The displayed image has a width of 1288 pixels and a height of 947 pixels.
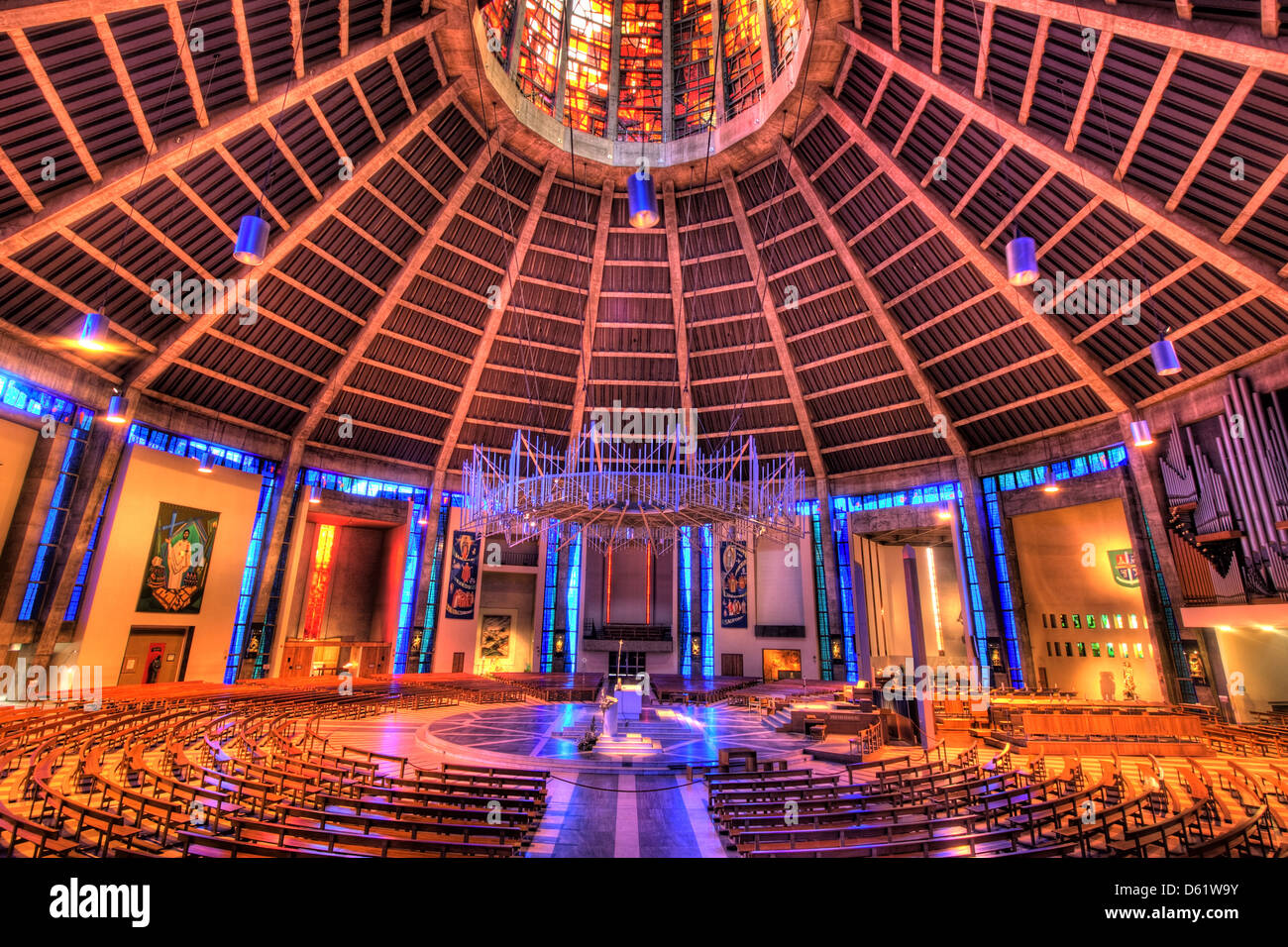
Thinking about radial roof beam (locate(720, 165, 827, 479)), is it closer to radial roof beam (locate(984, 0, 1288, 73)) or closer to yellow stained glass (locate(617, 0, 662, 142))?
yellow stained glass (locate(617, 0, 662, 142))

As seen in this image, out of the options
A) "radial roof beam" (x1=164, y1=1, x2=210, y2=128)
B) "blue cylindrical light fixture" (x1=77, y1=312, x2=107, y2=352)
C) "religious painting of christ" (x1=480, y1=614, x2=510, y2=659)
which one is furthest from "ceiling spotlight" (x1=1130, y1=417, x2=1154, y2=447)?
"religious painting of christ" (x1=480, y1=614, x2=510, y2=659)

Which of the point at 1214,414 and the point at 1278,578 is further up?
the point at 1214,414

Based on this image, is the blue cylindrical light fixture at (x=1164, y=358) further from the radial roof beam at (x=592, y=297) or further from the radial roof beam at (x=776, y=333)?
the radial roof beam at (x=592, y=297)

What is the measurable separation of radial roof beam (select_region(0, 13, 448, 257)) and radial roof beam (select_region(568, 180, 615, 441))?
9.79 metres

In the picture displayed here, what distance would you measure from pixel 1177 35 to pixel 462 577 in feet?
94.1

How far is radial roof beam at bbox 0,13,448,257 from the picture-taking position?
14664 mm

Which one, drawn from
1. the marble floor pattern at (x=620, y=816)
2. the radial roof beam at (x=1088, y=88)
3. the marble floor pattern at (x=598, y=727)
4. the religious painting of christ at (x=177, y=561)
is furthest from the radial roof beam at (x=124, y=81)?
the radial roof beam at (x=1088, y=88)

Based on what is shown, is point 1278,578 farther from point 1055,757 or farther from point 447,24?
point 447,24

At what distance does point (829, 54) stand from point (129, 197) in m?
19.5

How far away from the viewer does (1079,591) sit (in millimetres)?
27406

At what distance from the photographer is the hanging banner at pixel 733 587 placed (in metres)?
30.5

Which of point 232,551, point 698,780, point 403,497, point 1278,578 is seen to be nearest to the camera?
point 698,780

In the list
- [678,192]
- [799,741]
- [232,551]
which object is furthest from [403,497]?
[799,741]

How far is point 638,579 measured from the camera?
1262 inches
